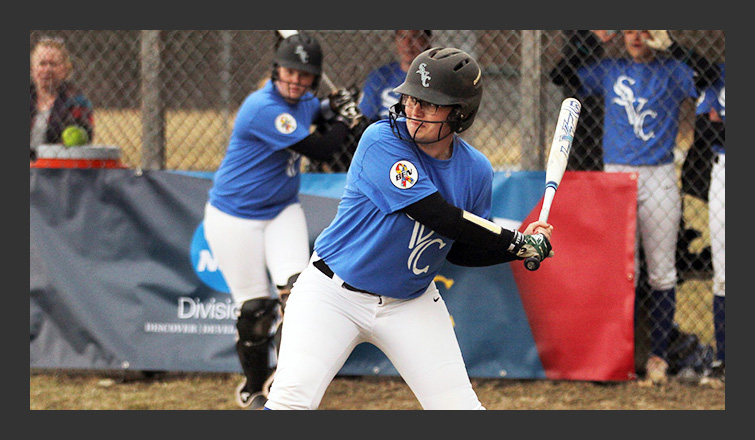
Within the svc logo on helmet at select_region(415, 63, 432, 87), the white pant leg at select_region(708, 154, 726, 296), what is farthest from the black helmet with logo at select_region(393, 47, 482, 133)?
the white pant leg at select_region(708, 154, 726, 296)

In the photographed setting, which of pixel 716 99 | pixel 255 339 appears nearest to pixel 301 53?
pixel 255 339

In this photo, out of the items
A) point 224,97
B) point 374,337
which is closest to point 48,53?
point 224,97

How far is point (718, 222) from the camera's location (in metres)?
5.35

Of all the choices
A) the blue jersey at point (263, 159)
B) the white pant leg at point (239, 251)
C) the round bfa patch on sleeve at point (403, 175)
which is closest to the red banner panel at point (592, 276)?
the blue jersey at point (263, 159)

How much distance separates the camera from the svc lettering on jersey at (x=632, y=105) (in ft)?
17.7

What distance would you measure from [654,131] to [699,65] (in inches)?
19.5

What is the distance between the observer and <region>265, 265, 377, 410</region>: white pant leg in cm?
→ 324

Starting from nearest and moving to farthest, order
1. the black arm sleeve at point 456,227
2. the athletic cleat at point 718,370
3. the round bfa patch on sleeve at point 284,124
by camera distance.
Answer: the black arm sleeve at point 456,227
the round bfa patch on sleeve at point 284,124
the athletic cleat at point 718,370

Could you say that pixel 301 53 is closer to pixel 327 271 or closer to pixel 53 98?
pixel 327 271

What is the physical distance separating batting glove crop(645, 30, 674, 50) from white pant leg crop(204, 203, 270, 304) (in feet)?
8.61

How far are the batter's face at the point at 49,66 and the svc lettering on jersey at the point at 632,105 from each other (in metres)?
3.72

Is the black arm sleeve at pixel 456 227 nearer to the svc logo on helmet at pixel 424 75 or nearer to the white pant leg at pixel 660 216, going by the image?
the svc logo on helmet at pixel 424 75

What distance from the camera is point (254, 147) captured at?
5031 millimetres

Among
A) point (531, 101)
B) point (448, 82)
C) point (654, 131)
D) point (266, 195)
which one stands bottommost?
point (266, 195)
